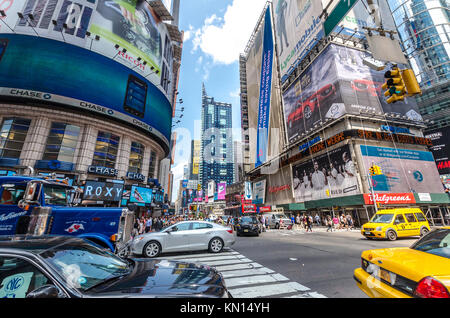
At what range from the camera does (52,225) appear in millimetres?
6055

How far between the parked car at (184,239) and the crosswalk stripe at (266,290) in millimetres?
4714

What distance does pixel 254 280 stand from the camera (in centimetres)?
498

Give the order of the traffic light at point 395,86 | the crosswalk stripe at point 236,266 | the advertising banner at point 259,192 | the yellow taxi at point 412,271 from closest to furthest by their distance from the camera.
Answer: the yellow taxi at point 412,271, the crosswalk stripe at point 236,266, the traffic light at point 395,86, the advertising banner at point 259,192

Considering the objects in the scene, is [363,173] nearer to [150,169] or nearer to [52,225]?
[52,225]

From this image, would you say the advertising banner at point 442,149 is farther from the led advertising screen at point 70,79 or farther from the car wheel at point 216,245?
the led advertising screen at point 70,79

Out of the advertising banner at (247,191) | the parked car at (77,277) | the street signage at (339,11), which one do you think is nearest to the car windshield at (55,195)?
the parked car at (77,277)

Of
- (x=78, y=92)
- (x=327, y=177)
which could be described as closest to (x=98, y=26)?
(x=78, y=92)

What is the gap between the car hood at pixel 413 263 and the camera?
2.54 metres

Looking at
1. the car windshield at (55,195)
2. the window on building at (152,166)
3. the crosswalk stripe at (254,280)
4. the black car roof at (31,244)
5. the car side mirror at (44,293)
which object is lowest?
the crosswalk stripe at (254,280)

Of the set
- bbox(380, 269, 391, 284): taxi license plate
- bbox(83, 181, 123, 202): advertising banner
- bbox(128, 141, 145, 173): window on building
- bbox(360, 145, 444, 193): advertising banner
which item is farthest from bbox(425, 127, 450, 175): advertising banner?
bbox(83, 181, 123, 202): advertising banner

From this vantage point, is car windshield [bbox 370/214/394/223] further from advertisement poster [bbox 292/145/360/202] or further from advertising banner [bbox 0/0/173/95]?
advertising banner [bbox 0/0/173/95]

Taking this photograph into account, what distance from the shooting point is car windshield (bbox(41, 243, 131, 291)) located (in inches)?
87.9

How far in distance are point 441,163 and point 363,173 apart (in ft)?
82.6

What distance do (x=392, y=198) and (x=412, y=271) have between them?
1112 inches
